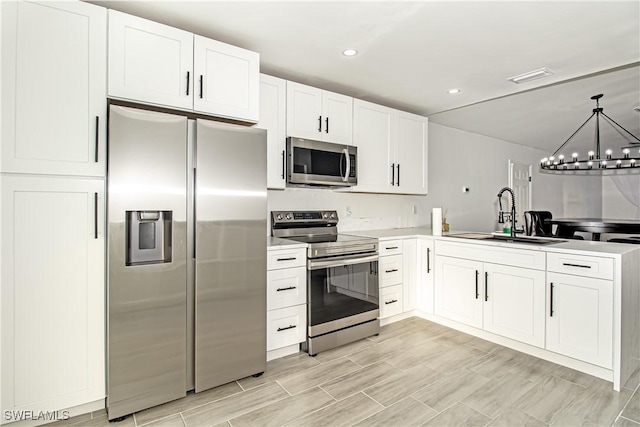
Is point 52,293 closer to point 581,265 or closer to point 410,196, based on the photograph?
point 581,265

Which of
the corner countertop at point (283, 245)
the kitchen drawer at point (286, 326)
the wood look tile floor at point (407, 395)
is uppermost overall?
the corner countertop at point (283, 245)

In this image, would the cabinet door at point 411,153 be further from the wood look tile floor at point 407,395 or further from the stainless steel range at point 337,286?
the wood look tile floor at point 407,395

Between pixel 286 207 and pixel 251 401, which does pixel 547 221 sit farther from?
pixel 251 401

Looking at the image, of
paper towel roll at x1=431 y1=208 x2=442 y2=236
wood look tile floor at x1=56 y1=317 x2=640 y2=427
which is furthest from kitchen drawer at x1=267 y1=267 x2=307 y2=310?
paper towel roll at x1=431 y1=208 x2=442 y2=236

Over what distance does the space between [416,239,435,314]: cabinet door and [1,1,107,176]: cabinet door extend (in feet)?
9.48

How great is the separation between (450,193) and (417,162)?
1153mm

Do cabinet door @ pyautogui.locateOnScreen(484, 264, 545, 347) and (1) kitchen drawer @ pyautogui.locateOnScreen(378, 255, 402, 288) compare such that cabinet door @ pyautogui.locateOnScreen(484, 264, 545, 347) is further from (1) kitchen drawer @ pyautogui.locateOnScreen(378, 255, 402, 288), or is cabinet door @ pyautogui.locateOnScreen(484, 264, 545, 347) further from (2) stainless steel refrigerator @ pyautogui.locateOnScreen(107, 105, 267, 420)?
(2) stainless steel refrigerator @ pyautogui.locateOnScreen(107, 105, 267, 420)

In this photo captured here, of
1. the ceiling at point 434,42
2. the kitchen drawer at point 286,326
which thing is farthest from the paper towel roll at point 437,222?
the kitchen drawer at point 286,326

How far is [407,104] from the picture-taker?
4.00 metres

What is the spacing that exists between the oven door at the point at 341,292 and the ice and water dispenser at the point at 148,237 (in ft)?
3.62

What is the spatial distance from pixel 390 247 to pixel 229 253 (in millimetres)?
1713

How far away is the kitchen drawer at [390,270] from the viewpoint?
3.28 metres

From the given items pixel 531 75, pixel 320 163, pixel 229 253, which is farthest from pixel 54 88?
pixel 531 75

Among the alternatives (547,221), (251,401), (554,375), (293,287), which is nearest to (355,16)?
(293,287)
